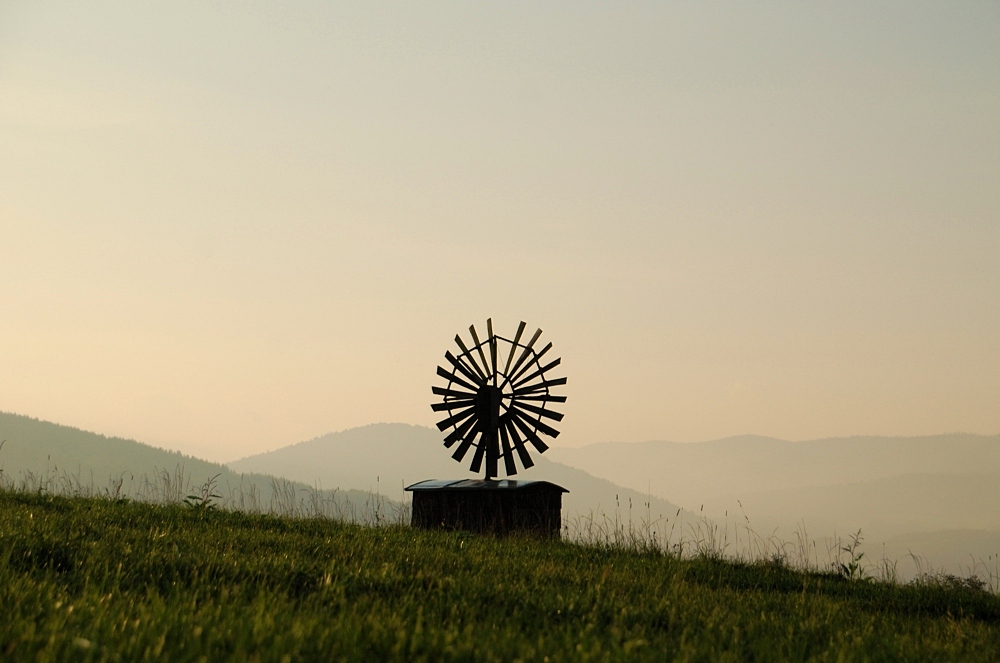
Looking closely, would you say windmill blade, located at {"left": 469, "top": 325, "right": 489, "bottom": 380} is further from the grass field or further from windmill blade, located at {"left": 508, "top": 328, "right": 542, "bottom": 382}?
the grass field

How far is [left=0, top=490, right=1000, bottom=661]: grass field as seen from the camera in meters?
5.38

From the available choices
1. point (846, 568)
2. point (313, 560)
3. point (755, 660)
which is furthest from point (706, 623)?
point (846, 568)

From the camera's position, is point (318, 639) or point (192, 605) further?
point (192, 605)

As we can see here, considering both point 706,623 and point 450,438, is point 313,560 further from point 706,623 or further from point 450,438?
point 450,438

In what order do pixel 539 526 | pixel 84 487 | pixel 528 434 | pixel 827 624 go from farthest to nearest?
1. pixel 528 434
2. pixel 539 526
3. pixel 84 487
4. pixel 827 624

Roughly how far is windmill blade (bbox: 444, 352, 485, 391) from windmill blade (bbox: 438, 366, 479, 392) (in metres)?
0.20

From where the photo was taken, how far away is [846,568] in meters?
13.7

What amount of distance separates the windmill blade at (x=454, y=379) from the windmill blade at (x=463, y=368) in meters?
0.20

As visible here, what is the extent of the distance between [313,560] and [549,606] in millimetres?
3031

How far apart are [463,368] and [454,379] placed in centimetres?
42

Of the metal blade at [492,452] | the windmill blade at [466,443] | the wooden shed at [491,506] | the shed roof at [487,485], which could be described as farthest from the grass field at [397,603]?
the windmill blade at [466,443]

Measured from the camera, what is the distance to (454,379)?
85.1 ft

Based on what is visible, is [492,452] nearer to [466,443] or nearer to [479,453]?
[479,453]

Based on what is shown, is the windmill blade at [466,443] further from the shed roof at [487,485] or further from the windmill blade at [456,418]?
the shed roof at [487,485]
